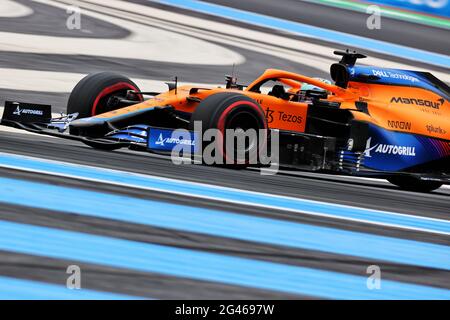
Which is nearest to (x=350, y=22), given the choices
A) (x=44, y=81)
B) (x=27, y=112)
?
(x=44, y=81)

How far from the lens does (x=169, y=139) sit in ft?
26.8

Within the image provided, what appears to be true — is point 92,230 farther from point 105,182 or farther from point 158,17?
point 158,17

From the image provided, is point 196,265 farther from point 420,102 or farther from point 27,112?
point 420,102

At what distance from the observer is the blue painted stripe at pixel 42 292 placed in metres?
4.47

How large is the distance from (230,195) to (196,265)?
211 centimetres

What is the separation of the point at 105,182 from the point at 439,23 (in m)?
14.9

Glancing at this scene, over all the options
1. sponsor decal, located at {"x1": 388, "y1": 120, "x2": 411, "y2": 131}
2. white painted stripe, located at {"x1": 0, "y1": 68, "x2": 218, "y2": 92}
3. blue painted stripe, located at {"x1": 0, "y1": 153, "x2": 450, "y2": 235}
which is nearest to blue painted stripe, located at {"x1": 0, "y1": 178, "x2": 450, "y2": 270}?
blue painted stripe, located at {"x1": 0, "y1": 153, "x2": 450, "y2": 235}

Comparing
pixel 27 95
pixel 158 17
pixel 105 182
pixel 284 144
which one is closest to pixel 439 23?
pixel 158 17

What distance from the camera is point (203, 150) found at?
816 cm

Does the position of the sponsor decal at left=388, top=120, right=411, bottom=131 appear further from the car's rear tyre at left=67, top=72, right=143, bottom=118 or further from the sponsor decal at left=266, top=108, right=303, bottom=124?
the car's rear tyre at left=67, top=72, right=143, bottom=118

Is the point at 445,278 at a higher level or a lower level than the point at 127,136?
lower

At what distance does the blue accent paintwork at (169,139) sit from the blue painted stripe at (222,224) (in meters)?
1.45

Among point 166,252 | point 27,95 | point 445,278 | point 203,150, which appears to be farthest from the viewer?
point 27,95

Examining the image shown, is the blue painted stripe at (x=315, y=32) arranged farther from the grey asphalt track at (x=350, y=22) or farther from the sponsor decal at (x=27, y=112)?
the sponsor decal at (x=27, y=112)
